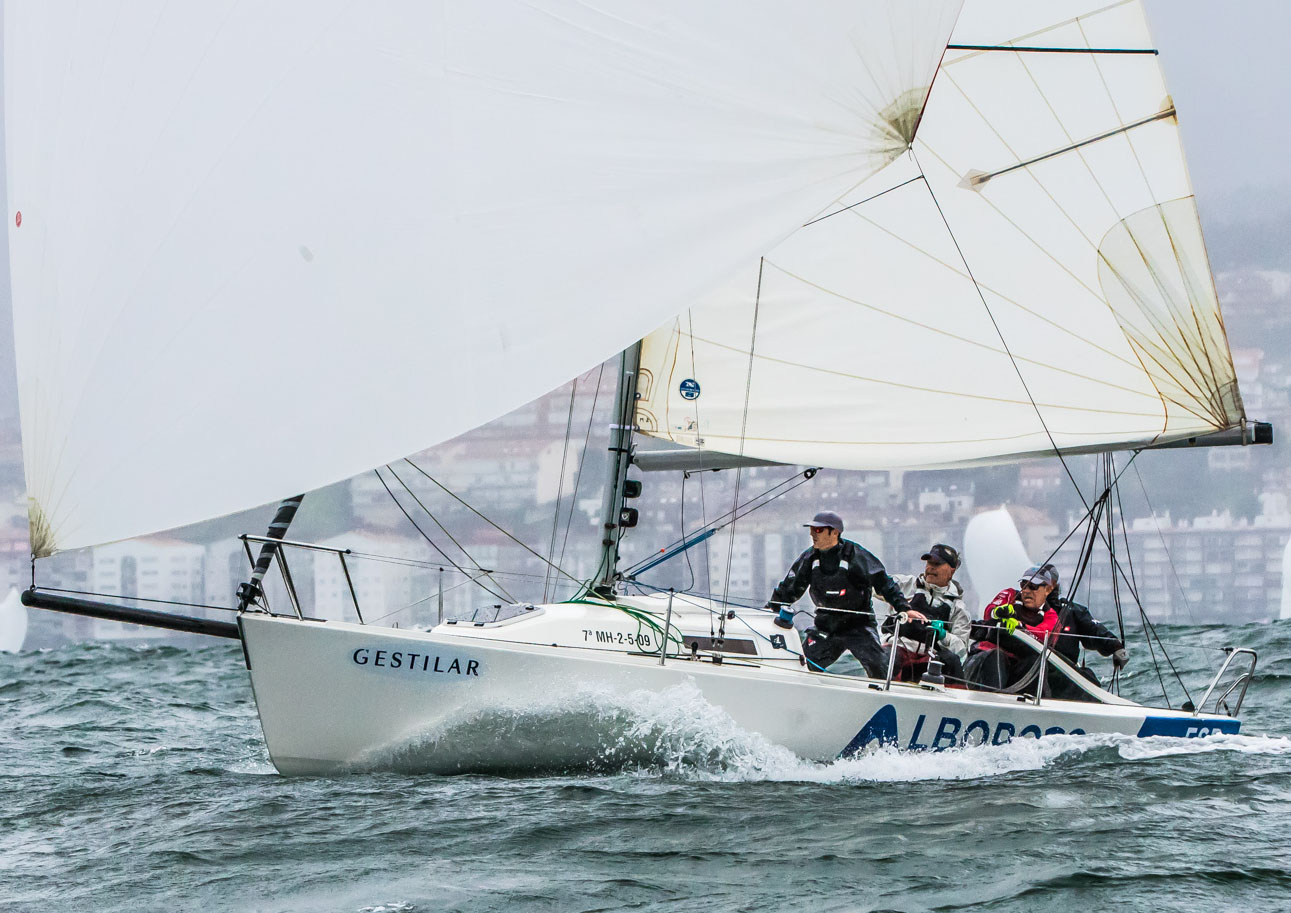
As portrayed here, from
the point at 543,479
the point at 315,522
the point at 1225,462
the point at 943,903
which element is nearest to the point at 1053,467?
the point at 1225,462

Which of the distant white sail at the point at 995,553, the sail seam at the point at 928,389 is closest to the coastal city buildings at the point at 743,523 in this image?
the distant white sail at the point at 995,553

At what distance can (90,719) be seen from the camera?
9.92 meters

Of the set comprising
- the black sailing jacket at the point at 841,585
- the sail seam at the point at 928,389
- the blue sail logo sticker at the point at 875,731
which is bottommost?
the blue sail logo sticker at the point at 875,731

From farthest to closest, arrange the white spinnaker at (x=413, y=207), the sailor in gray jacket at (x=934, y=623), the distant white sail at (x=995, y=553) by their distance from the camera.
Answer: the distant white sail at (x=995, y=553) → the sailor in gray jacket at (x=934, y=623) → the white spinnaker at (x=413, y=207)

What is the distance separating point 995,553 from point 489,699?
2254 centimetres

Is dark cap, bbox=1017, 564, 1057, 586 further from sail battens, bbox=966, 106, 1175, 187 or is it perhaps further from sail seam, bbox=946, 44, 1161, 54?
sail seam, bbox=946, 44, 1161, 54

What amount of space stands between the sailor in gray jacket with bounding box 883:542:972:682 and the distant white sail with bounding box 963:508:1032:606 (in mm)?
19659

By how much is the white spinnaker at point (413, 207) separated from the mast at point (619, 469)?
274cm

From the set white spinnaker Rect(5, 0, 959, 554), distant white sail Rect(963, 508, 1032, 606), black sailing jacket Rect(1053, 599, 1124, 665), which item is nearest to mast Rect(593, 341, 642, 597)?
black sailing jacket Rect(1053, 599, 1124, 665)

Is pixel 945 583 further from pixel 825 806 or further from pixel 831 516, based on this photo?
pixel 825 806

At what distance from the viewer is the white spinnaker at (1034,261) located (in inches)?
292

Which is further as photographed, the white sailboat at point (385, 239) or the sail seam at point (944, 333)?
the sail seam at point (944, 333)

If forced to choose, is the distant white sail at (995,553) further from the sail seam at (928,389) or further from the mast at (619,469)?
the mast at (619,469)

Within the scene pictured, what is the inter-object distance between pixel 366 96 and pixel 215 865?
107 inches
